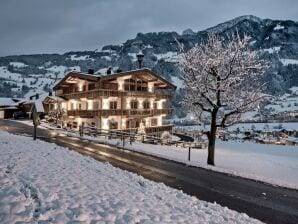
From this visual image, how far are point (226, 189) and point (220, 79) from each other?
35.9ft

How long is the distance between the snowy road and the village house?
82.6ft

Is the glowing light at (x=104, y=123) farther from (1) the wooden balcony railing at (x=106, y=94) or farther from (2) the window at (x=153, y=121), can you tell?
(2) the window at (x=153, y=121)

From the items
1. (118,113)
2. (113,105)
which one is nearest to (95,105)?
(113,105)

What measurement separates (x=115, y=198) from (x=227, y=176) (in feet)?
31.0

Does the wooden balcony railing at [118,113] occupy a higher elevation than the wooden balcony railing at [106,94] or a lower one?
lower

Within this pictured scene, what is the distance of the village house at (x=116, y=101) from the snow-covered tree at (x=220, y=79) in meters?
21.1

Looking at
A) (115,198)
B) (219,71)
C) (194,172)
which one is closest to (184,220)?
(115,198)

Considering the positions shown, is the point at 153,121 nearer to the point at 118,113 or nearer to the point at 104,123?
the point at 118,113

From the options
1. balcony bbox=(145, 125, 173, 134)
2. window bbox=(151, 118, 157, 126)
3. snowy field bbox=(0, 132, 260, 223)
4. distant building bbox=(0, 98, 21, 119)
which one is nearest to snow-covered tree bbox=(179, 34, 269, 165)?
snowy field bbox=(0, 132, 260, 223)

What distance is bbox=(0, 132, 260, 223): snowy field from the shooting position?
7457 mm

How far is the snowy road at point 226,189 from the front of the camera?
35.6 feet

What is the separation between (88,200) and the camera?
28.9 ft

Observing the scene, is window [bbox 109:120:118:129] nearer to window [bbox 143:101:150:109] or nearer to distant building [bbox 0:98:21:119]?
window [bbox 143:101:150:109]

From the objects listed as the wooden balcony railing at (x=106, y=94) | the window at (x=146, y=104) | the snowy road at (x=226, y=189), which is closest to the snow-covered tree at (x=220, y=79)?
the snowy road at (x=226, y=189)
